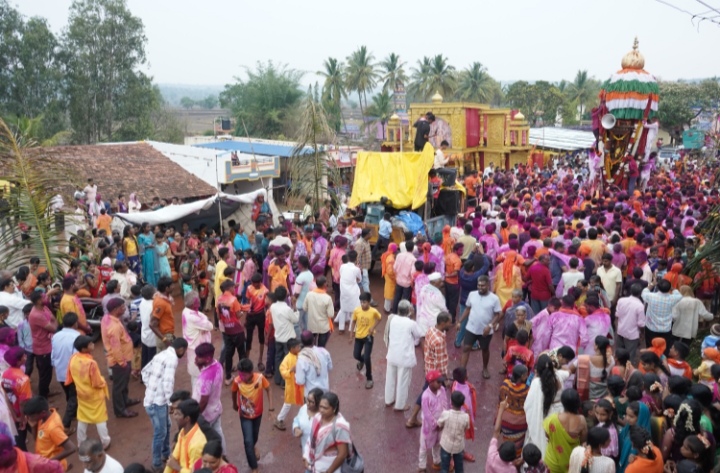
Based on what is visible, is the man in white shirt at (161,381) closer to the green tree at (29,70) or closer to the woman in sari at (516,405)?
the woman in sari at (516,405)

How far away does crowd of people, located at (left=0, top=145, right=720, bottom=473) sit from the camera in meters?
4.65

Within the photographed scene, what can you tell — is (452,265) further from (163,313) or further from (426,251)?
(163,313)

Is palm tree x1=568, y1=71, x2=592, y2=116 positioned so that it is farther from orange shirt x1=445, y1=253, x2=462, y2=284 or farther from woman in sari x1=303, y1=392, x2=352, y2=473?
woman in sari x1=303, y1=392, x2=352, y2=473

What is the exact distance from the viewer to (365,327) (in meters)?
7.23

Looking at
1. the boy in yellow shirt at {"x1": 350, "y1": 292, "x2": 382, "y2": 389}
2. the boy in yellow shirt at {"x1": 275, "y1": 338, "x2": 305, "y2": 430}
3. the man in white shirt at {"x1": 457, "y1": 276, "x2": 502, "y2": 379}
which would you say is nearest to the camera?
the boy in yellow shirt at {"x1": 275, "y1": 338, "x2": 305, "y2": 430}

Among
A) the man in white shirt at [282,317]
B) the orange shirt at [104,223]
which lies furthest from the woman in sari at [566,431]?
the orange shirt at [104,223]

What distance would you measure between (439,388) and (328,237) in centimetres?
574

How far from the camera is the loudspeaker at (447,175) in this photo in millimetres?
12508

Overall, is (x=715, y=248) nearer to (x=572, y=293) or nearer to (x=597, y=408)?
(x=572, y=293)

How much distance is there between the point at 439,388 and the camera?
554cm

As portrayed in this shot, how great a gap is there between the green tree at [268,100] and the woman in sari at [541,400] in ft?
140

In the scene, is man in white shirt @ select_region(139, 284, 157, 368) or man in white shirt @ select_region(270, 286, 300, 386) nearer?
man in white shirt @ select_region(139, 284, 157, 368)

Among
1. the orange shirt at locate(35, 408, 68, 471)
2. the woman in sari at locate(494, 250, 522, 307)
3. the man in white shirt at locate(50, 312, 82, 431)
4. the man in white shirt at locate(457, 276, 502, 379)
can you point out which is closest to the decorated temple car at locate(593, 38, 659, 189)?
the woman in sari at locate(494, 250, 522, 307)

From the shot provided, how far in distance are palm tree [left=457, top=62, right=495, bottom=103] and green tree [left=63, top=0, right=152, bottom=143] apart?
33731 mm
